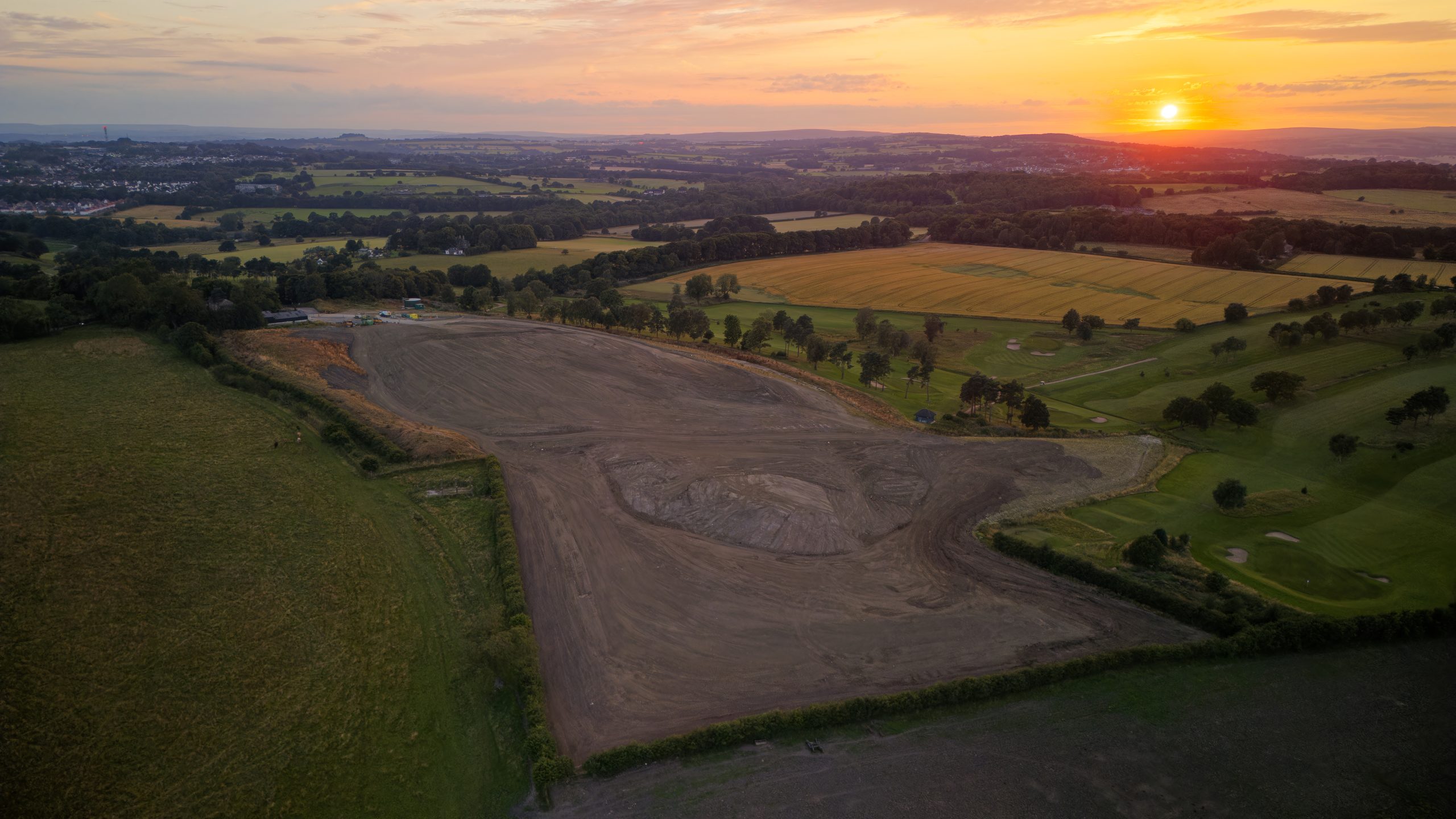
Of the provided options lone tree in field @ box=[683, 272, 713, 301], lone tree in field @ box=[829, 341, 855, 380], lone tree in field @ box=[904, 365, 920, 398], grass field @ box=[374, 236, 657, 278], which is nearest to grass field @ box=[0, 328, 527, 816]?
lone tree in field @ box=[829, 341, 855, 380]

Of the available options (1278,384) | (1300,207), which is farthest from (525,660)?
(1300,207)

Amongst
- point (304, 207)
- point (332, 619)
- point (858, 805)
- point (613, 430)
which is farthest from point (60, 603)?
point (304, 207)

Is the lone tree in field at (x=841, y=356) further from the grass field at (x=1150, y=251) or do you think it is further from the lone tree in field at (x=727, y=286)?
the grass field at (x=1150, y=251)

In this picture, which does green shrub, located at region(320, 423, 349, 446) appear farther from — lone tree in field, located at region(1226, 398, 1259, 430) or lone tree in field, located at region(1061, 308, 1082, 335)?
lone tree in field, located at region(1061, 308, 1082, 335)

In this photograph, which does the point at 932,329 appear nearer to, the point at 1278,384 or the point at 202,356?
the point at 1278,384

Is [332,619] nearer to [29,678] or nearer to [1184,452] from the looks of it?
[29,678]
